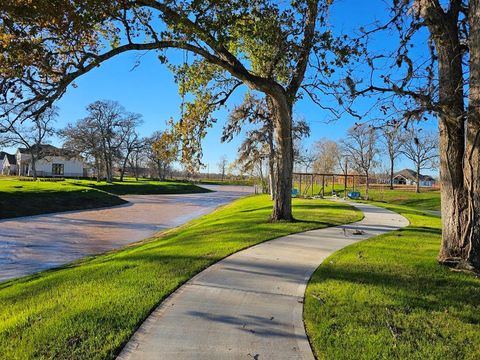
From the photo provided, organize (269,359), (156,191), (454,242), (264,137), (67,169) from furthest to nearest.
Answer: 1. (67,169)
2. (156,191)
3. (264,137)
4. (454,242)
5. (269,359)

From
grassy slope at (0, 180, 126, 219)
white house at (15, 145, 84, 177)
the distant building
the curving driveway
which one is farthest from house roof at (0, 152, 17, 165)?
the distant building

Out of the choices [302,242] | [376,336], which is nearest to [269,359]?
[376,336]

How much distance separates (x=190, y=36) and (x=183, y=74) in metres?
3.30

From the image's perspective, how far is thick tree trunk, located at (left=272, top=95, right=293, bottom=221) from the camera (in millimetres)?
12453

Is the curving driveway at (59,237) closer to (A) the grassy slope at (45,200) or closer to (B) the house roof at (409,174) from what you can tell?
(A) the grassy slope at (45,200)

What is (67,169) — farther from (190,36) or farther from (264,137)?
(190,36)

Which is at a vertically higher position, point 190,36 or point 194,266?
point 190,36

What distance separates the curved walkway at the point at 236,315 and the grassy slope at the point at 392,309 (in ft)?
0.94

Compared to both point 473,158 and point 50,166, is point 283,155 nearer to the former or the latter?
point 473,158

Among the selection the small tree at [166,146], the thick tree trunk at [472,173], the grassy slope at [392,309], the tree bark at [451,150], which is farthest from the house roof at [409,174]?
the grassy slope at [392,309]

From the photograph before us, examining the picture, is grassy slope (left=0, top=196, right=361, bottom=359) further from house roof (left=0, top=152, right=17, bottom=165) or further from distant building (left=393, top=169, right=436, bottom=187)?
distant building (left=393, top=169, right=436, bottom=187)

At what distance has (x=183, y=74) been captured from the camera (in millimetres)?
12477

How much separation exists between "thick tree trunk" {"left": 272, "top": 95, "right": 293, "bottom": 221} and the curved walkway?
16.8 ft

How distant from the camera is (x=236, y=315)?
15.9 feet
